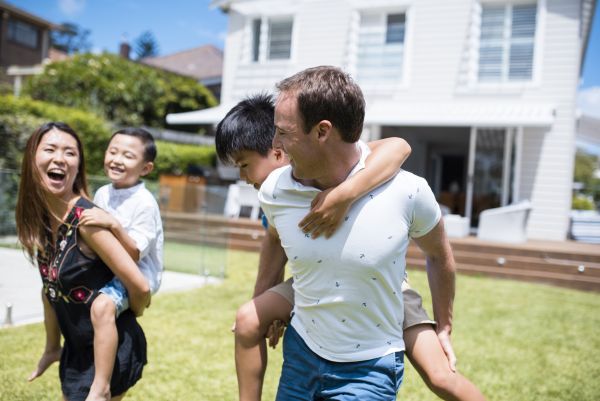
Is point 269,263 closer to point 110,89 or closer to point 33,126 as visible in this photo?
point 33,126

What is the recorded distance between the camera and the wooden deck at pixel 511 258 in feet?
27.5

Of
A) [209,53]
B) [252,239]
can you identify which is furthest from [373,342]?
[209,53]

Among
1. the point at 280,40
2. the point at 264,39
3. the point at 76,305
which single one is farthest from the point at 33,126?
the point at 76,305

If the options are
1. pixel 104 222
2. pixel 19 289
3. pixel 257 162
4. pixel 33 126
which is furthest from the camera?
pixel 33 126

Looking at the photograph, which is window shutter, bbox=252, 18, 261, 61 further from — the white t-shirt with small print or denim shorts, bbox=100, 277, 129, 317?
the white t-shirt with small print

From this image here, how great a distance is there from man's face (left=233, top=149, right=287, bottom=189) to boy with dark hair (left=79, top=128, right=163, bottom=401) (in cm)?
59

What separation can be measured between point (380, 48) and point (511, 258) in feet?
21.9

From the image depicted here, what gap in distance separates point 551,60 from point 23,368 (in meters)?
12.1

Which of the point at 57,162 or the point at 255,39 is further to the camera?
the point at 255,39

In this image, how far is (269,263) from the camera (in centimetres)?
208

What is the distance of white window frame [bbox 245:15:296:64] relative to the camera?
14.8 meters

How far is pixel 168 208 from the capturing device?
8500 mm

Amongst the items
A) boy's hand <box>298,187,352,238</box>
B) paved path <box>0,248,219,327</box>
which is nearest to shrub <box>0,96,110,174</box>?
paved path <box>0,248,219,327</box>

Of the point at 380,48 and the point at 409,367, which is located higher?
the point at 380,48
